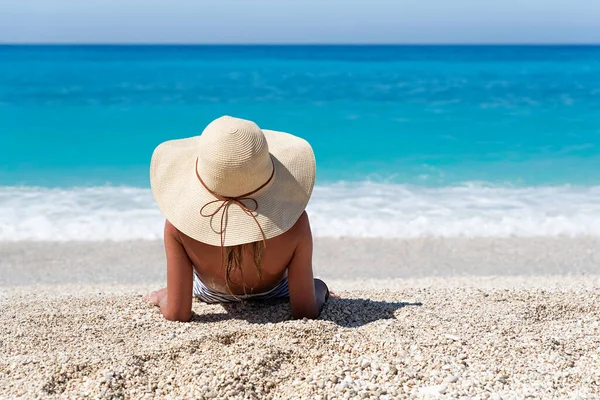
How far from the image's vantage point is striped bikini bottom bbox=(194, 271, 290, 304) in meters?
3.19

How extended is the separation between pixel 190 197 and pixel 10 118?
13.5 meters

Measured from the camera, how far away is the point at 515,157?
1063 centimetres

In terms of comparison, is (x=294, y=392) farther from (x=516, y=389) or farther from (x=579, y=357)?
(x=579, y=357)

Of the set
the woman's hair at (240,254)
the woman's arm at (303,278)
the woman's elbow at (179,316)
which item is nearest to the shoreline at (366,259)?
the woman's elbow at (179,316)

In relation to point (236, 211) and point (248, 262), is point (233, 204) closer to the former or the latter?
point (236, 211)

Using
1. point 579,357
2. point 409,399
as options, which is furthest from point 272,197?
point 579,357

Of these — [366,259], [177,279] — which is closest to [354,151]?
[366,259]

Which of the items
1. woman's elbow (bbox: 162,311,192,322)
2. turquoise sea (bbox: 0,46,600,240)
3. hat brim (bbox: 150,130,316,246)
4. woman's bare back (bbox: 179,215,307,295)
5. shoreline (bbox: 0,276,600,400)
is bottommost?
turquoise sea (bbox: 0,46,600,240)

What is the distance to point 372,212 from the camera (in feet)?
22.4

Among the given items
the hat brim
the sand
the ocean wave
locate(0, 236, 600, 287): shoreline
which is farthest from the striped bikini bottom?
the ocean wave

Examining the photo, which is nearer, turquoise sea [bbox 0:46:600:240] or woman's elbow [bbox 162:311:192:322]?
woman's elbow [bbox 162:311:192:322]

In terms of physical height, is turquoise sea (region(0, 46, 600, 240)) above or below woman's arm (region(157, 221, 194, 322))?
below

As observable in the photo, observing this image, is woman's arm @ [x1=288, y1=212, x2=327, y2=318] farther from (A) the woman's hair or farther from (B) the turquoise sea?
(B) the turquoise sea

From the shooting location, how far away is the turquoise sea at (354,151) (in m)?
6.50
